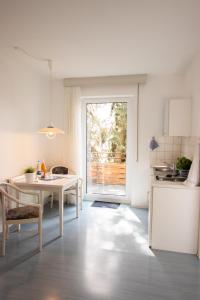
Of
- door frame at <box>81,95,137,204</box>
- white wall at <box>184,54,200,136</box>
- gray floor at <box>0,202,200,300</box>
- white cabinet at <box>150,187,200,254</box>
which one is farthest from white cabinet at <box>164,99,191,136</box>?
gray floor at <box>0,202,200,300</box>

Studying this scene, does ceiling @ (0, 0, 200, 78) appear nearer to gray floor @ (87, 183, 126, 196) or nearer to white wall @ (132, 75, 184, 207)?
white wall @ (132, 75, 184, 207)

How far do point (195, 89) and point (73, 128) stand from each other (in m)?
2.24

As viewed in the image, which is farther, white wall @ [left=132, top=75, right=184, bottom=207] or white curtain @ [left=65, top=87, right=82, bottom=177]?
white curtain @ [left=65, top=87, right=82, bottom=177]

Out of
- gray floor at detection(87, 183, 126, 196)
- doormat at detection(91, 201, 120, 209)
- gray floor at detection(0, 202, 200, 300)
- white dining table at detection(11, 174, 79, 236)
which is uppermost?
white dining table at detection(11, 174, 79, 236)

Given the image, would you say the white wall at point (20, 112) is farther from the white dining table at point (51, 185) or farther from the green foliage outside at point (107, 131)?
the green foliage outside at point (107, 131)

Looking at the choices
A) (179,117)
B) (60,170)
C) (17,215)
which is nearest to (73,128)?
(60,170)

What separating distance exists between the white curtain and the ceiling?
85cm

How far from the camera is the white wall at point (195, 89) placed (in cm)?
296

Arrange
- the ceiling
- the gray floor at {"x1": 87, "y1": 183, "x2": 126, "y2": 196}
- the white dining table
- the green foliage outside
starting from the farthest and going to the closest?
the gray floor at {"x1": 87, "y1": 183, "x2": 126, "y2": 196}, the green foliage outside, the white dining table, the ceiling

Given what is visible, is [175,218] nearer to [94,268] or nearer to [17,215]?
[94,268]

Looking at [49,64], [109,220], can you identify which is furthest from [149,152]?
[49,64]

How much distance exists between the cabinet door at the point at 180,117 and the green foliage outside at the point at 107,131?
→ 44.5 inches

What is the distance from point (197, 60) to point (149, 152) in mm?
1759

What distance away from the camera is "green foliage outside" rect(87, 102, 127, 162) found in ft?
14.5
